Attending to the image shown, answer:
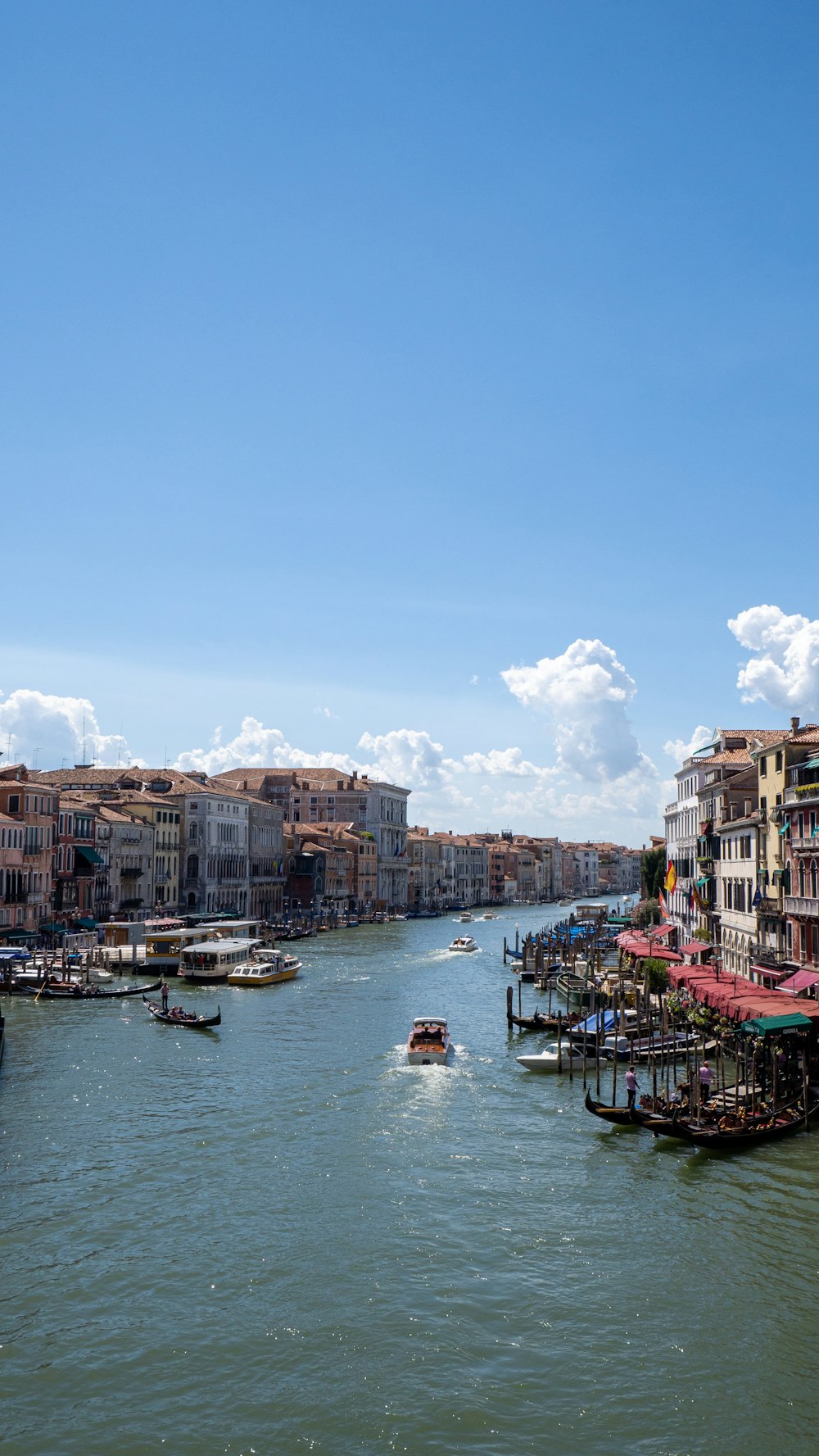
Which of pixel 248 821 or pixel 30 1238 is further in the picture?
pixel 248 821

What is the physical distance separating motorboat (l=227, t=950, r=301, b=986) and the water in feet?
77.0

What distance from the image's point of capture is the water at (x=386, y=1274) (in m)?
14.0

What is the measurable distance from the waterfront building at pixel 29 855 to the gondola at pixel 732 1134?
144 feet

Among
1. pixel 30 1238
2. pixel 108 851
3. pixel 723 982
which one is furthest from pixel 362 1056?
pixel 108 851

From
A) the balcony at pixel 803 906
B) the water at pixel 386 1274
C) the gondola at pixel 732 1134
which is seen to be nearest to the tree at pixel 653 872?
the balcony at pixel 803 906

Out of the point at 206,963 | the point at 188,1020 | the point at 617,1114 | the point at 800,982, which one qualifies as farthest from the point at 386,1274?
the point at 206,963

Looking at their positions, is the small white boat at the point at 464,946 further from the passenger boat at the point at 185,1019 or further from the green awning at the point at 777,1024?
the green awning at the point at 777,1024

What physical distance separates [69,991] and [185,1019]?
9968 mm

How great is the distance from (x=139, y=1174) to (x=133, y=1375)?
8088 millimetres

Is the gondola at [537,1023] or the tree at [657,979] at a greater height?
the tree at [657,979]

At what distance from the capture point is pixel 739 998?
31172 millimetres

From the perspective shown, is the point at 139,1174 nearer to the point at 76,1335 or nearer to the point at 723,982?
the point at 76,1335

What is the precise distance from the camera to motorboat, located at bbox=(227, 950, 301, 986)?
182ft

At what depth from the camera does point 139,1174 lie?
2288 centimetres
